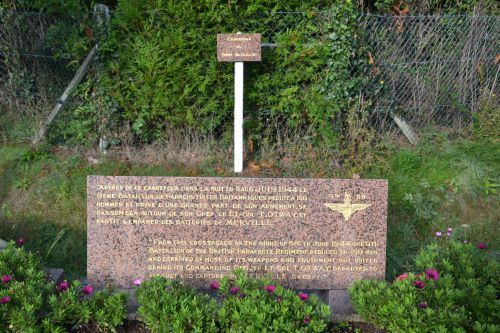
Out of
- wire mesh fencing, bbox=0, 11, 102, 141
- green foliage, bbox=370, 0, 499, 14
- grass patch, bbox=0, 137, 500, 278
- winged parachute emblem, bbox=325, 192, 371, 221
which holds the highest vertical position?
green foliage, bbox=370, 0, 499, 14

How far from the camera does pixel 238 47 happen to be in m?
5.46

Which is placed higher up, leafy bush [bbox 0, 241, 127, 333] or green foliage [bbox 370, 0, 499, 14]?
green foliage [bbox 370, 0, 499, 14]

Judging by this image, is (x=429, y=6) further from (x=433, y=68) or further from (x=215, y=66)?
(x=215, y=66)

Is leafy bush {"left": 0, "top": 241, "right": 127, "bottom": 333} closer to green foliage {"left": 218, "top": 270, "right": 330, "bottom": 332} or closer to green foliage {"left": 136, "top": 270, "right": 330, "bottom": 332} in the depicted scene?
green foliage {"left": 136, "top": 270, "right": 330, "bottom": 332}

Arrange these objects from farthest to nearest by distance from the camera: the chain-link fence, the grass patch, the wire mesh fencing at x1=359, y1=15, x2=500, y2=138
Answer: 1. the wire mesh fencing at x1=359, y1=15, x2=500, y2=138
2. the chain-link fence
3. the grass patch

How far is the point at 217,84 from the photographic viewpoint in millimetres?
5973

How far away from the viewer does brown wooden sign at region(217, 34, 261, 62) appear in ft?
17.9

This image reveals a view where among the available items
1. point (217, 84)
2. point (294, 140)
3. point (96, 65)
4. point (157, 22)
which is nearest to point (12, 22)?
point (96, 65)

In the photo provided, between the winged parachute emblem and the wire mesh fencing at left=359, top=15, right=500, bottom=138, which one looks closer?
the winged parachute emblem

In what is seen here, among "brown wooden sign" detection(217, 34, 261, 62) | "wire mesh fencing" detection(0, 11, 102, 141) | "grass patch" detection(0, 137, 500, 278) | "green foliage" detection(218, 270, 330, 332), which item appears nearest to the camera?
"green foliage" detection(218, 270, 330, 332)

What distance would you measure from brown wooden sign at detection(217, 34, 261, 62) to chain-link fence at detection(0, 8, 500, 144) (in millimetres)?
475

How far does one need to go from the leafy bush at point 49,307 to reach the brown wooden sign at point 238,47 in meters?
3.29

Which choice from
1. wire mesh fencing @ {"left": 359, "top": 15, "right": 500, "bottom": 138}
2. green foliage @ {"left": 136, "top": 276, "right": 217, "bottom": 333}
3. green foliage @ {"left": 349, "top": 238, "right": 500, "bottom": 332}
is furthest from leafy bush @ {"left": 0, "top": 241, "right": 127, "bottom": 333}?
wire mesh fencing @ {"left": 359, "top": 15, "right": 500, "bottom": 138}

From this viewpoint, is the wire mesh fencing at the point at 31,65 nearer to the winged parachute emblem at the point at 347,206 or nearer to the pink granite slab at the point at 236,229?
the pink granite slab at the point at 236,229
